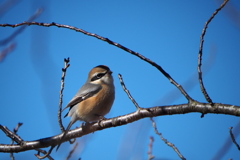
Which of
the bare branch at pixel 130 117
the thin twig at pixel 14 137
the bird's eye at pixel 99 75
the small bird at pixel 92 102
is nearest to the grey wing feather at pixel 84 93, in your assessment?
the small bird at pixel 92 102

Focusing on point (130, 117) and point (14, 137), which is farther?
point (14, 137)

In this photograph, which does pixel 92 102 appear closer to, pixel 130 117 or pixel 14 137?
pixel 14 137

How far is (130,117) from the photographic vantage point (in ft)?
10.4

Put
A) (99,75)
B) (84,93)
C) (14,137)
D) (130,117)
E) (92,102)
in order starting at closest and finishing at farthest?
1. (130,117)
2. (14,137)
3. (92,102)
4. (84,93)
5. (99,75)

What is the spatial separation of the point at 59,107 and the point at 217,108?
68.3 inches

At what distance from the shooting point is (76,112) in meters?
5.30

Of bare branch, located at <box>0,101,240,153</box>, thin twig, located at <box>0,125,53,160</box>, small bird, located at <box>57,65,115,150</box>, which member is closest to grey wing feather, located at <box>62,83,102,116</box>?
small bird, located at <box>57,65,115,150</box>

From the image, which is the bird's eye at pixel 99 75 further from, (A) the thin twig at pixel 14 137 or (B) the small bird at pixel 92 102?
(A) the thin twig at pixel 14 137

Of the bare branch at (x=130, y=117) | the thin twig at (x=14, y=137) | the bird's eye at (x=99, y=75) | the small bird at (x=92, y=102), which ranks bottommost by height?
the bare branch at (x=130, y=117)

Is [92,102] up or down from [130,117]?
up

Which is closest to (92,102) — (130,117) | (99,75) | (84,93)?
(84,93)

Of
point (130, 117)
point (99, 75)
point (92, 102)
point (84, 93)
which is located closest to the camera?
point (130, 117)

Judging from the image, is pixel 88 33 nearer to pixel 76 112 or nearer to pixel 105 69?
pixel 76 112

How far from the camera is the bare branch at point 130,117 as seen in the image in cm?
268
